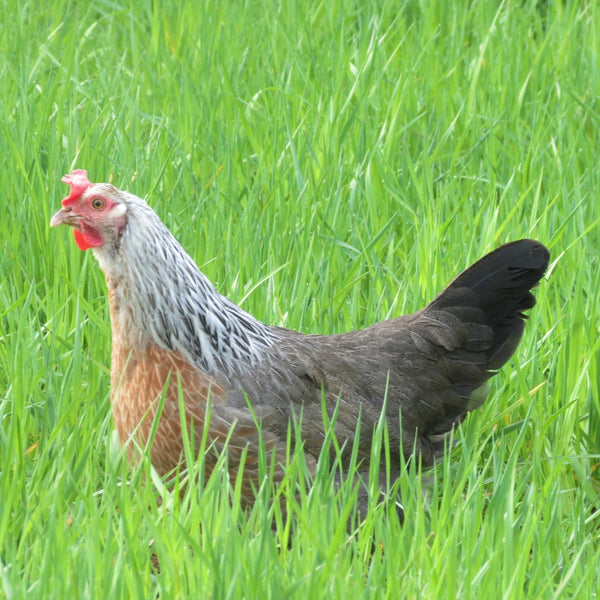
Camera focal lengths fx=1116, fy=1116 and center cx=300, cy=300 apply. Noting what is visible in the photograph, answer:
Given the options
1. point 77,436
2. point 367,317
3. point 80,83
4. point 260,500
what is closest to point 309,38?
point 80,83

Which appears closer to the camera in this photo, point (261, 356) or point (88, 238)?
point (88, 238)

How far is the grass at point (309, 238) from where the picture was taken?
8.32 ft

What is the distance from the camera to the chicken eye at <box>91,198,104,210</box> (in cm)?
317

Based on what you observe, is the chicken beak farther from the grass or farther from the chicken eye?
the grass

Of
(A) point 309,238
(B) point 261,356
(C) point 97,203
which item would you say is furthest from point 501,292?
(C) point 97,203

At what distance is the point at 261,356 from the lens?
3416mm

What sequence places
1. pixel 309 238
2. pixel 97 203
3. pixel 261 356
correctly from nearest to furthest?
→ pixel 97 203 < pixel 261 356 < pixel 309 238

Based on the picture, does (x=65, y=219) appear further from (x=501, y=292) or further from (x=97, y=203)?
(x=501, y=292)

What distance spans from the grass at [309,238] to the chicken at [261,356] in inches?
5.1

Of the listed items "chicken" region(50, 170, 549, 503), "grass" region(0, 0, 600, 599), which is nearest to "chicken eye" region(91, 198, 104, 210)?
"chicken" region(50, 170, 549, 503)

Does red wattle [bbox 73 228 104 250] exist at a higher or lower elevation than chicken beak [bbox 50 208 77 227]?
lower

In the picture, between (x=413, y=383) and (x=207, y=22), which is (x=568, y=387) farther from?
(x=207, y=22)

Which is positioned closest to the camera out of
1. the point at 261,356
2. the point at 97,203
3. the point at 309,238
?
the point at 97,203

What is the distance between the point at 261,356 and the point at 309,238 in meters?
0.92
